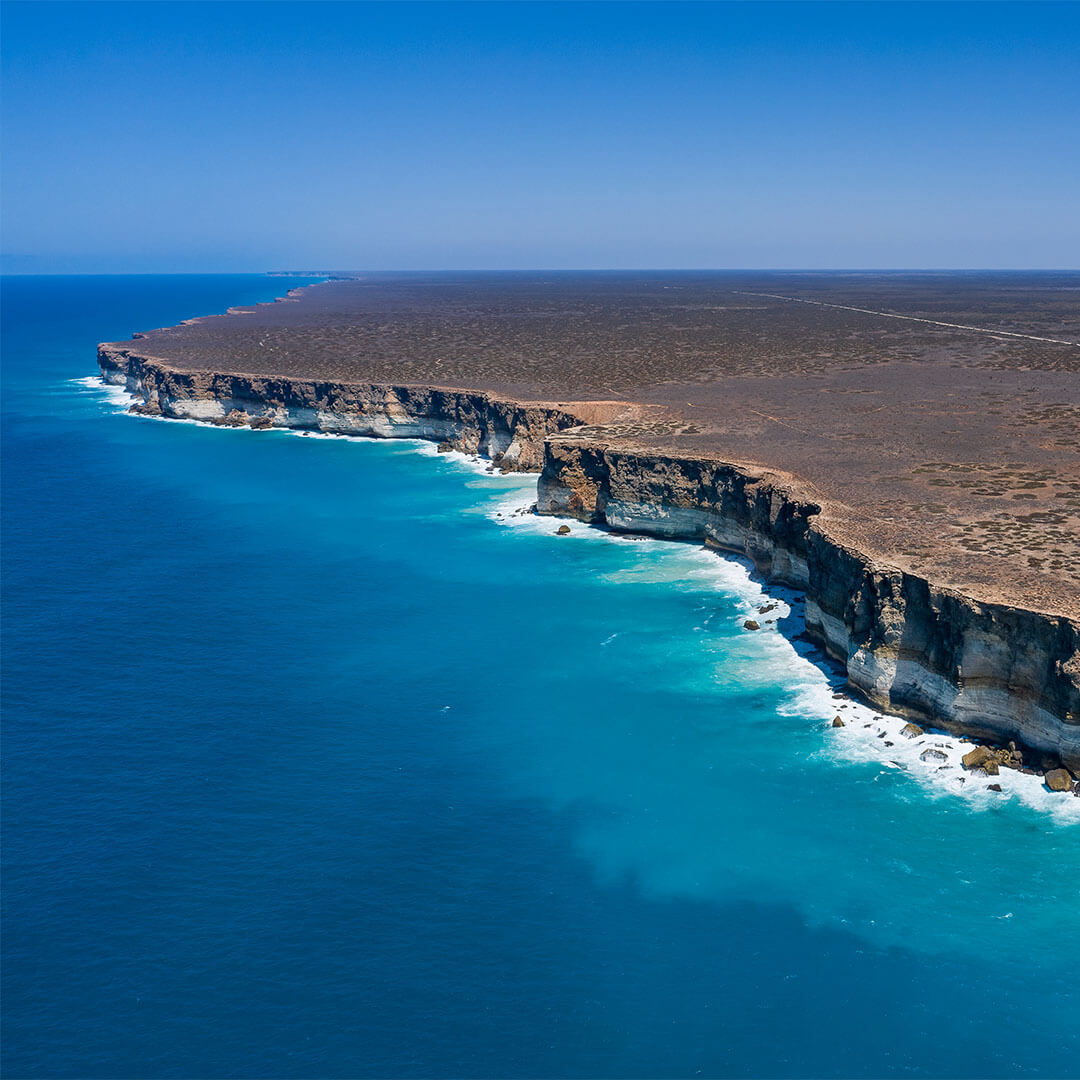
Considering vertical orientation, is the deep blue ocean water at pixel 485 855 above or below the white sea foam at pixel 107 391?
below

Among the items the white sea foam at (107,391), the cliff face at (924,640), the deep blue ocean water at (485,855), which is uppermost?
the white sea foam at (107,391)

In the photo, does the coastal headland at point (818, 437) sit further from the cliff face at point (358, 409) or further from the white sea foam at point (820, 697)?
the white sea foam at point (820, 697)

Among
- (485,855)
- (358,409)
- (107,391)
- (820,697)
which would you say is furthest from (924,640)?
(107,391)

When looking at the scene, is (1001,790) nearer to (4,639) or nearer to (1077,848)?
(1077,848)

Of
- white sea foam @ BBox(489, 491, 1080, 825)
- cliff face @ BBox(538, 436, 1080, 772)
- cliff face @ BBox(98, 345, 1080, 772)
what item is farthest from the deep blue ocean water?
cliff face @ BBox(98, 345, 1080, 772)

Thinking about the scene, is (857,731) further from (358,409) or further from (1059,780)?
(358,409)

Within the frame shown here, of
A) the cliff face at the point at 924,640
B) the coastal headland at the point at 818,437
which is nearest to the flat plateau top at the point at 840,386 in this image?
the coastal headland at the point at 818,437
